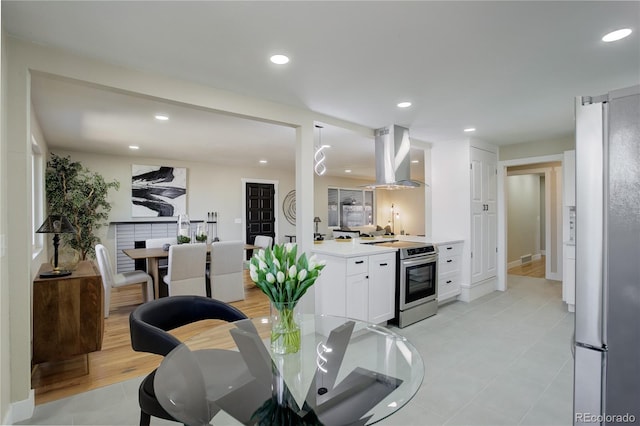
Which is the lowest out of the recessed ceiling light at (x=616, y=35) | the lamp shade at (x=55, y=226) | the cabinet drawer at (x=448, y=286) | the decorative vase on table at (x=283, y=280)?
the cabinet drawer at (x=448, y=286)

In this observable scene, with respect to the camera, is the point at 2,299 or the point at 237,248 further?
the point at 237,248

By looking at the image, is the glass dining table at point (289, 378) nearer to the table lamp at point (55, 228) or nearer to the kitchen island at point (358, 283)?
the kitchen island at point (358, 283)

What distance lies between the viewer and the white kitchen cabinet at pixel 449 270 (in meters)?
4.30

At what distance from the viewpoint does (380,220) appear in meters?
10.8

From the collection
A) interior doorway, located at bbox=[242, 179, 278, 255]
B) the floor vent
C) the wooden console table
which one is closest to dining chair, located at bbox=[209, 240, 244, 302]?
the wooden console table

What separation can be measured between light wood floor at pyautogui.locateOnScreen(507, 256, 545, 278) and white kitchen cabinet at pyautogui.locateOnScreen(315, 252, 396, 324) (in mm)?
4506

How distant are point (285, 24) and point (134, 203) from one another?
5.52 metres

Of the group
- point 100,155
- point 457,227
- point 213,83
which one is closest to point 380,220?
point 457,227

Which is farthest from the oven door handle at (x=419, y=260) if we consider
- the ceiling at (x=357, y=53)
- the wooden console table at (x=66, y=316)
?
the wooden console table at (x=66, y=316)

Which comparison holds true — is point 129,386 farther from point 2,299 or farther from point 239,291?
point 239,291

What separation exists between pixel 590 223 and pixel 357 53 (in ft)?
5.41

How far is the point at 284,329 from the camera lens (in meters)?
1.56

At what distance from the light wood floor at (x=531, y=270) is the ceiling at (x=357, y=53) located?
12.4 ft

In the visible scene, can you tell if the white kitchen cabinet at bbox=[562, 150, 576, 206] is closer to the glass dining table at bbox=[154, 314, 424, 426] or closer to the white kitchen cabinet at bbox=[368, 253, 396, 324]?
the white kitchen cabinet at bbox=[368, 253, 396, 324]
